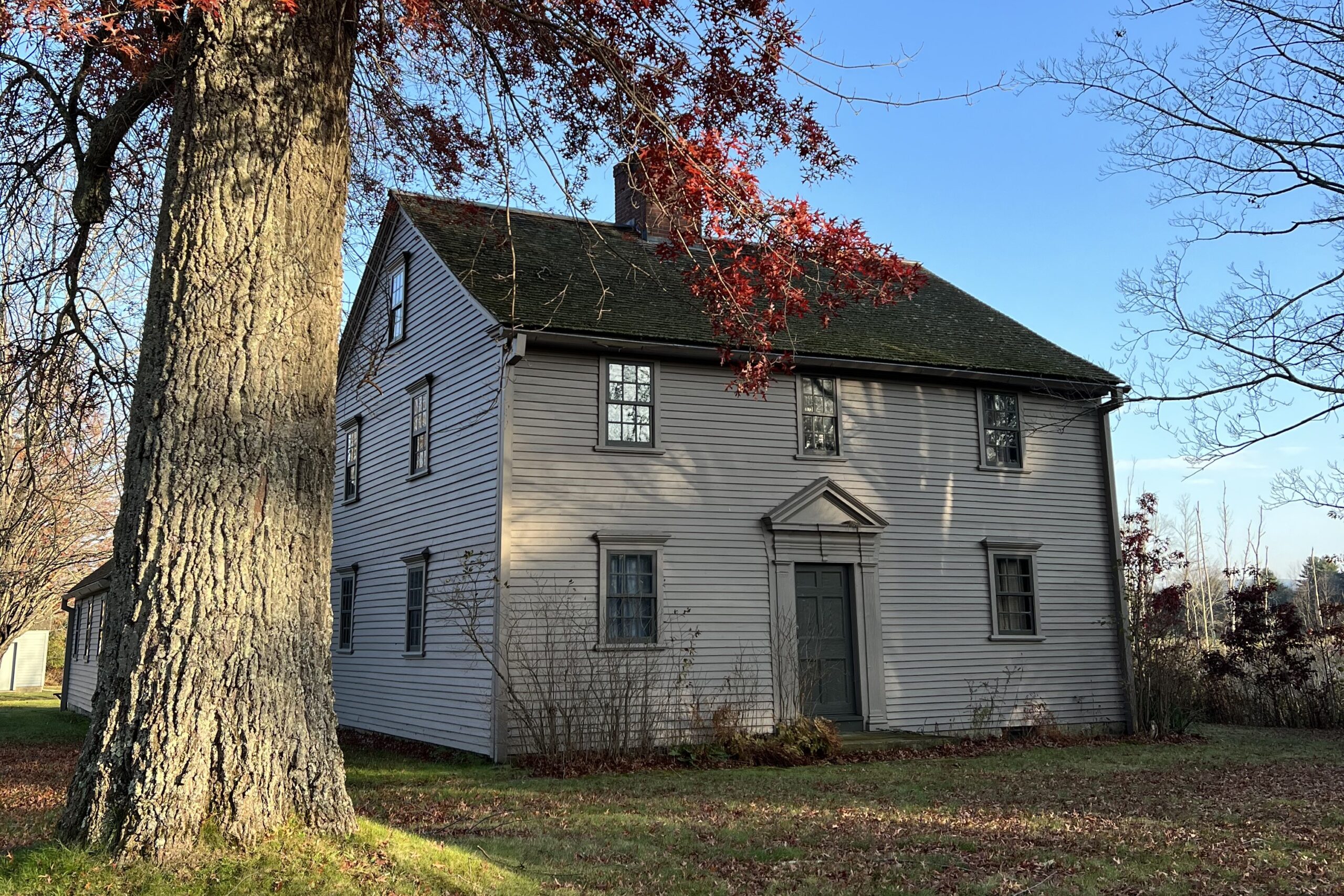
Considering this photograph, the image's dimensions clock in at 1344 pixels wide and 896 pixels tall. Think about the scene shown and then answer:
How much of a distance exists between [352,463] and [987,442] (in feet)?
38.2

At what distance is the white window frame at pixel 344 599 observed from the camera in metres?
19.2

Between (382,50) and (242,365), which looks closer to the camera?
(242,365)

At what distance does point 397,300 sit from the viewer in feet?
61.7

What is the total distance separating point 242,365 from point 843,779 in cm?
849

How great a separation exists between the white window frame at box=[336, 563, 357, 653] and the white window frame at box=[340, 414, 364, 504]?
132 centimetres

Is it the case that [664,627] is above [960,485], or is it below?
below

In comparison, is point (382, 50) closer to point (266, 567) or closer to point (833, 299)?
point (833, 299)

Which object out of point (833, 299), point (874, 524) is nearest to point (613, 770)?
point (874, 524)

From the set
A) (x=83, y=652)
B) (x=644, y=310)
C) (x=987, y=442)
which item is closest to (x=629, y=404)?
(x=644, y=310)

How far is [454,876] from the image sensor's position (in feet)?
18.4

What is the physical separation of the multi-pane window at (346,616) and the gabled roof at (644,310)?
6.90 meters

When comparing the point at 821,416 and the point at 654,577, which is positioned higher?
the point at 821,416

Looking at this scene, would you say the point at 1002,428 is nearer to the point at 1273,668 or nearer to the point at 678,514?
the point at 678,514

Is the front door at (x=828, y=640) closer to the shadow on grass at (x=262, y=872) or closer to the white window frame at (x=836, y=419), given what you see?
the white window frame at (x=836, y=419)
